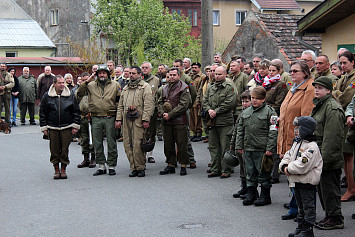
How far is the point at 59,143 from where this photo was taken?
37.6 ft

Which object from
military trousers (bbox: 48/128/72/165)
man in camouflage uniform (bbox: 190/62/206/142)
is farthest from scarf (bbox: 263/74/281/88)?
man in camouflage uniform (bbox: 190/62/206/142)

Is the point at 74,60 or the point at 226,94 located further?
the point at 74,60

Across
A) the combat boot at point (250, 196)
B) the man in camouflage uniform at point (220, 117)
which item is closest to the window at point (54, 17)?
the man in camouflage uniform at point (220, 117)

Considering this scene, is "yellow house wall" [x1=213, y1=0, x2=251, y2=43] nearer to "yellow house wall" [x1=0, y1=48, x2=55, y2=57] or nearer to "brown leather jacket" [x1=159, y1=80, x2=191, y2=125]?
"yellow house wall" [x1=0, y1=48, x2=55, y2=57]

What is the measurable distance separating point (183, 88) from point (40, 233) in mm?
5049

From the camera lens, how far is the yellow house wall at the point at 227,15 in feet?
168

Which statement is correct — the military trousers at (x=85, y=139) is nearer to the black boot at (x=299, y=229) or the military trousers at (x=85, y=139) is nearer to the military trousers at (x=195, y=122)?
the military trousers at (x=195, y=122)

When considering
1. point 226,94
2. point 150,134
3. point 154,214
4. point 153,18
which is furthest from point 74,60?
point 154,214

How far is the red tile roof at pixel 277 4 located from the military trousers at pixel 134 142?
37.2m

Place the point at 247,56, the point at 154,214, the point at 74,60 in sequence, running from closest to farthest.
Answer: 1. the point at 154,214
2. the point at 247,56
3. the point at 74,60

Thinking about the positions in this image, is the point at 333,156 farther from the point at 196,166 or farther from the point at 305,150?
the point at 196,166

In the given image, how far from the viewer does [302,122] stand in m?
6.73

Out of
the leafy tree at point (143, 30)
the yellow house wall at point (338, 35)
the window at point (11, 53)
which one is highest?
the leafy tree at point (143, 30)

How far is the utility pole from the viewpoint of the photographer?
1664 cm
